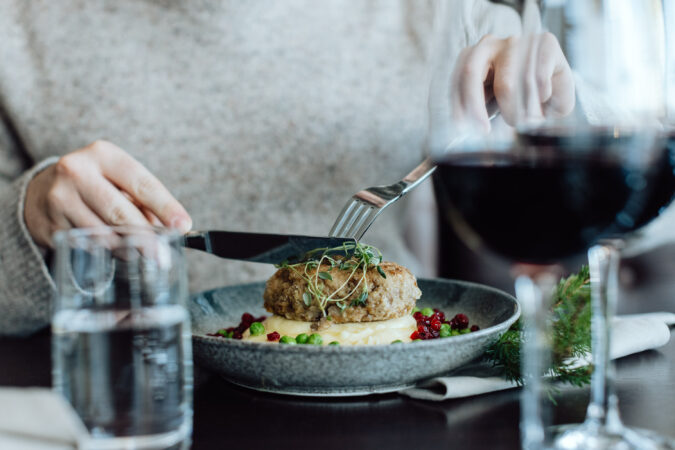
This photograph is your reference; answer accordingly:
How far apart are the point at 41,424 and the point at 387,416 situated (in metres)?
0.39

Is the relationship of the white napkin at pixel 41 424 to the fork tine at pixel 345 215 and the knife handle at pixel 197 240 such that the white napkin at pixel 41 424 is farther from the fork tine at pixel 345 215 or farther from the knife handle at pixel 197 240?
the fork tine at pixel 345 215

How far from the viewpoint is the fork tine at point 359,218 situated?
1.23 metres

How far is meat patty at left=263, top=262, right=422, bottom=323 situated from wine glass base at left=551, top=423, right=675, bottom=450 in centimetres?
43

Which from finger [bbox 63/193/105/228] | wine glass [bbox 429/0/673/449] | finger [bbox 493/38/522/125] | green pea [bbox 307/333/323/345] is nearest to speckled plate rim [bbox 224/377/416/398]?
green pea [bbox 307/333/323/345]

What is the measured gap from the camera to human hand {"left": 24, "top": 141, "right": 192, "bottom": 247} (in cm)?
119

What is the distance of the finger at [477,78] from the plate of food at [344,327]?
310 mm

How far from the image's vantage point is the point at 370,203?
123 centimetres

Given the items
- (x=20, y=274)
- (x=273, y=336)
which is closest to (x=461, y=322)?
(x=273, y=336)

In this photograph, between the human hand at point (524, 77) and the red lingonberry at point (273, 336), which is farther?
the red lingonberry at point (273, 336)

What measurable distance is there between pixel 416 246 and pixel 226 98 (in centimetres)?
158

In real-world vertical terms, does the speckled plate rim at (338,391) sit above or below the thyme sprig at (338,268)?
below

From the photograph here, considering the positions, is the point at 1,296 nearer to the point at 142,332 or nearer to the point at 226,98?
the point at 226,98

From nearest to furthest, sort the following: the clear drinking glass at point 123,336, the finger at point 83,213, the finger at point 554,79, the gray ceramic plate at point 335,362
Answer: the finger at point 554,79 → the clear drinking glass at point 123,336 → the gray ceramic plate at point 335,362 → the finger at point 83,213

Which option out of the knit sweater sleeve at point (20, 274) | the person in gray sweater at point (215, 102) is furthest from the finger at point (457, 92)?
the person in gray sweater at point (215, 102)
